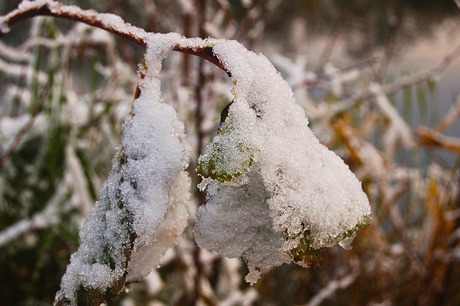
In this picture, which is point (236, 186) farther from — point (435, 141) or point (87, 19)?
point (435, 141)

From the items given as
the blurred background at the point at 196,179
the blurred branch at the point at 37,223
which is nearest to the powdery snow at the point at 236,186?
the blurred background at the point at 196,179

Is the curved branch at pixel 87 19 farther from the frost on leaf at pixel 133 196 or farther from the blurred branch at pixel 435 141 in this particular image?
the blurred branch at pixel 435 141

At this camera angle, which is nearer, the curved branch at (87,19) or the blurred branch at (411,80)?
the curved branch at (87,19)

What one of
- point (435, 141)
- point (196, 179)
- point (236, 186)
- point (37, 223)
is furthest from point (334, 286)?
point (236, 186)

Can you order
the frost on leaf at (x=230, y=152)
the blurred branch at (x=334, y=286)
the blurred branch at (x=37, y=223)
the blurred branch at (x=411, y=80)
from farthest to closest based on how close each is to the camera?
the blurred branch at (x=411, y=80) < the blurred branch at (x=334, y=286) < the blurred branch at (x=37, y=223) < the frost on leaf at (x=230, y=152)

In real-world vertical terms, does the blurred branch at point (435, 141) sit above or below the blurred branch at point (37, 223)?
above

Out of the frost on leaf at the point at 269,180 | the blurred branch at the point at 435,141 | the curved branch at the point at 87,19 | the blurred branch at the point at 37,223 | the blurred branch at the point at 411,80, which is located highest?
the blurred branch at the point at 411,80

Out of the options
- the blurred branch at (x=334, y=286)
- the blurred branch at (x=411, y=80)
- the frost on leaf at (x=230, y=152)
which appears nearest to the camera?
the frost on leaf at (x=230, y=152)

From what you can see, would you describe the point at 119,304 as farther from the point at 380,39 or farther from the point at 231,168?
the point at 380,39
